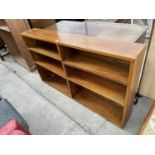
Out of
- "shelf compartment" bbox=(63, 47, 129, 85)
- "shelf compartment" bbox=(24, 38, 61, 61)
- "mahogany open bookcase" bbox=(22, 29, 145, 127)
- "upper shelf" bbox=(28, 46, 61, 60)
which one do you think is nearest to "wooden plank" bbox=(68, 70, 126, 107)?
"mahogany open bookcase" bbox=(22, 29, 145, 127)

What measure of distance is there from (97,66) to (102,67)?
59 millimetres

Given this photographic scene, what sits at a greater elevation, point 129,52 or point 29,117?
point 129,52

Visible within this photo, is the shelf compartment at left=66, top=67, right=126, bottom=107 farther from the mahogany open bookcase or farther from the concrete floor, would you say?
the concrete floor

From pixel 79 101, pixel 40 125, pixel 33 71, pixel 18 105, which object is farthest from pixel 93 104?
pixel 33 71

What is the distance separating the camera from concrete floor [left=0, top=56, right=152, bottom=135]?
1.70m

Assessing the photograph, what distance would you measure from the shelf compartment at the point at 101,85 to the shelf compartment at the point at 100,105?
0.97 feet

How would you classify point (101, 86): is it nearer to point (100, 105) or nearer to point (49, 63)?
point (100, 105)

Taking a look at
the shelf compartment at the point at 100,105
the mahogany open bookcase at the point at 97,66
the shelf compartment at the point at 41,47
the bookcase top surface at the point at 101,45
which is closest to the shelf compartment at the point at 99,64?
the mahogany open bookcase at the point at 97,66

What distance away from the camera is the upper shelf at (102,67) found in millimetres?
1282

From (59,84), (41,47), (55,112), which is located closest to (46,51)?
(41,47)

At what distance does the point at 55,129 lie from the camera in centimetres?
176

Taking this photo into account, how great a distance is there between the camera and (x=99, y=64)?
4.89ft
